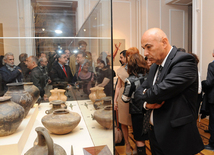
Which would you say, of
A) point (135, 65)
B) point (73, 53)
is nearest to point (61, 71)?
point (73, 53)

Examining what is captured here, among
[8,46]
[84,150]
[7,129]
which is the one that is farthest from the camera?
[8,46]

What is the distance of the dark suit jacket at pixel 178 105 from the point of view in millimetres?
1436

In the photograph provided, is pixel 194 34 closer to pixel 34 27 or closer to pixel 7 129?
pixel 34 27

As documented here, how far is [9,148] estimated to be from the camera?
1.55m

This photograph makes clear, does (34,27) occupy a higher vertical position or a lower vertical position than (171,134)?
higher

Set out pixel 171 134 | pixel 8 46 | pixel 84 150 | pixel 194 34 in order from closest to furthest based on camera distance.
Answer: pixel 171 134 < pixel 84 150 < pixel 8 46 < pixel 194 34

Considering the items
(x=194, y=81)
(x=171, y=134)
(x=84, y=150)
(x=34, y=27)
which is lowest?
(x=84, y=150)

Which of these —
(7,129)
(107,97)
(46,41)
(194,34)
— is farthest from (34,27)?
(194,34)

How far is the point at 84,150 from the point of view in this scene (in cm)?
179

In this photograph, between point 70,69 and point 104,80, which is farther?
point 70,69

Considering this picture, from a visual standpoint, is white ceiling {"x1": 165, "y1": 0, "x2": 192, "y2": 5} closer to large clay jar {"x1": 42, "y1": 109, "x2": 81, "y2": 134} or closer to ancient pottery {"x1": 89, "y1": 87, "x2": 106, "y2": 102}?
ancient pottery {"x1": 89, "y1": 87, "x2": 106, "y2": 102}

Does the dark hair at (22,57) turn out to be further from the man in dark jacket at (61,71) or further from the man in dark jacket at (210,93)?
the man in dark jacket at (210,93)

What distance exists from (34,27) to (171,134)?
2.44 m

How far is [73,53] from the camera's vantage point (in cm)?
299
